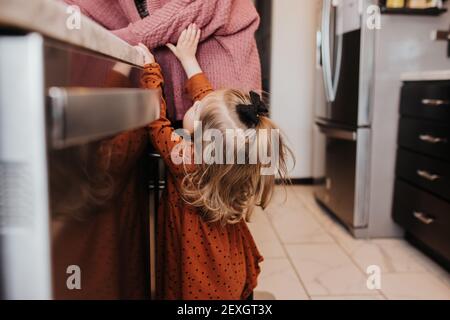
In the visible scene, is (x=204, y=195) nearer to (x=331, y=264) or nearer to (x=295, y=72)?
(x=331, y=264)

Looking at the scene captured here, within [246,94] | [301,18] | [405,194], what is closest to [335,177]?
[405,194]

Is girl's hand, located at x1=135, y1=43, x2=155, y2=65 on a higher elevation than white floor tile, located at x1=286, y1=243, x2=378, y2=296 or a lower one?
higher

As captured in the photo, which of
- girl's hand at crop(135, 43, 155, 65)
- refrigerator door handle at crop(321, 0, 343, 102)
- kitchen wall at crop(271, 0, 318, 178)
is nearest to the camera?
girl's hand at crop(135, 43, 155, 65)

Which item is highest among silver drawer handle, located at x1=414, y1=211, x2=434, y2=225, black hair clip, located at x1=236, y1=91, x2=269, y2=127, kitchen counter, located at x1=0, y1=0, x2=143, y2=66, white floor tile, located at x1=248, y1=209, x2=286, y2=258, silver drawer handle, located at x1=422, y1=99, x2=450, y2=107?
kitchen counter, located at x1=0, y1=0, x2=143, y2=66

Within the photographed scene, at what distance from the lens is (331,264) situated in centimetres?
189

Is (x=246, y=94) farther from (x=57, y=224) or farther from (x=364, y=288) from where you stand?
(x=364, y=288)

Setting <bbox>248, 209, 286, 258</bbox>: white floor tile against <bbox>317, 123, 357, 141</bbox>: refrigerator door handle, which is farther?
<bbox>317, 123, 357, 141</bbox>: refrigerator door handle

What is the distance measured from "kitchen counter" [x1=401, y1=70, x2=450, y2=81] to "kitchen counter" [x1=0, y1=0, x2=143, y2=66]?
1574 mm

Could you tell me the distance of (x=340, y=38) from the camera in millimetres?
2305

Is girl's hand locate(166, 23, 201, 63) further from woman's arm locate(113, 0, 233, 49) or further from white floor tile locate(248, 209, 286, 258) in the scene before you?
white floor tile locate(248, 209, 286, 258)

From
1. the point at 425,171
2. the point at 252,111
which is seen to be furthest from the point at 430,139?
the point at 252,111

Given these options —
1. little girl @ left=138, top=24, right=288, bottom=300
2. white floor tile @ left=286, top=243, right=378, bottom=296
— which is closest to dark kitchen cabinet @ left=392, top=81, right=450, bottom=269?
white floor tile @ left=286, top=243, right=378, bottom=296

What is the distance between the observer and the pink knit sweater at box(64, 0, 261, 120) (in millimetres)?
983

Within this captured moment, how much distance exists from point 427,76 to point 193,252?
1382 mm
